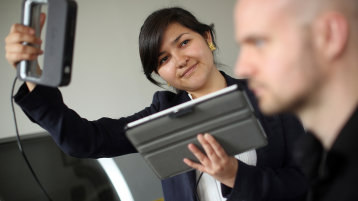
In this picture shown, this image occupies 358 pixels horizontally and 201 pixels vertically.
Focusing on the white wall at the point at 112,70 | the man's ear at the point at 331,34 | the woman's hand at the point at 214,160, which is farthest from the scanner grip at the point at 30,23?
the white wall at the point at 112,70

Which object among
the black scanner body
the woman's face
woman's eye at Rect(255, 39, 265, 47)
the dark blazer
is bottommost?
the dark blazer

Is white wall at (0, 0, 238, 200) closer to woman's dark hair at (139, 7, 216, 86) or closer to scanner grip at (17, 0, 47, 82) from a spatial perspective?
woman's dark hair at (139, 7, 216, 86)

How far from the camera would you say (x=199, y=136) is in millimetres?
Answer: 691

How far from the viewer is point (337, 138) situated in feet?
1.55

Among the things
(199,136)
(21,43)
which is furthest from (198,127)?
(21,43)

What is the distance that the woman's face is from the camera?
0.94 m

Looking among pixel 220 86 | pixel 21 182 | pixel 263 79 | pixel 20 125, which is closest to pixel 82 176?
pixel 21 182

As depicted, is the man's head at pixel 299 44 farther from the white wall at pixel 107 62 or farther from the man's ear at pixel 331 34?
the white wall at pixel 107 62

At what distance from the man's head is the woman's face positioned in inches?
18.2

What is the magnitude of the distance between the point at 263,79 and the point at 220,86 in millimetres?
540

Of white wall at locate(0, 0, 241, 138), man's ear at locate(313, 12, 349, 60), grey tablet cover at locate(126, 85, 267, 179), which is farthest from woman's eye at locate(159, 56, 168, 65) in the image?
man's ear at locate(313, 12, 349, 60)

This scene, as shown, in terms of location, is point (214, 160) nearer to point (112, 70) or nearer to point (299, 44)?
point (299, 44)

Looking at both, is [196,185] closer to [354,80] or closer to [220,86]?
[220,86]

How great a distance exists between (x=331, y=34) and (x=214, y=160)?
37 cm
